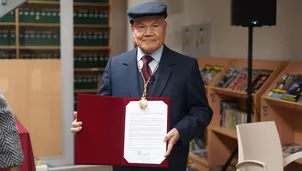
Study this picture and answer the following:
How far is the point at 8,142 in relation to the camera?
5.23 ft

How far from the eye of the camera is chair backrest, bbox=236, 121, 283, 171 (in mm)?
2561

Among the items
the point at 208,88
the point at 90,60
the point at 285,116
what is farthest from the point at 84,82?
the point at 285,116

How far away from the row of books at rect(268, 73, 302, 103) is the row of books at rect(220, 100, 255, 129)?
0.60 meters

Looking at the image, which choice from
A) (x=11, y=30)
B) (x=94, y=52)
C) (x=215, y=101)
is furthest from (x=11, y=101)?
(x=215, y=101)

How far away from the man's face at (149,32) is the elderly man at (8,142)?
2.18 feet

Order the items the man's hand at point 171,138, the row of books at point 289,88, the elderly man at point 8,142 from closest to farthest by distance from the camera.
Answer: the elderly man at point 8,142
the man's hand at point 171,138
the row of books at point 289,88

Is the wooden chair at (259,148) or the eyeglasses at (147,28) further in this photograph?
the wooden chair at (259,148)

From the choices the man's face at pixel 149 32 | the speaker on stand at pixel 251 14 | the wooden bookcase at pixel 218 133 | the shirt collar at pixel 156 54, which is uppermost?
the speaker on stand at pixel 251 14

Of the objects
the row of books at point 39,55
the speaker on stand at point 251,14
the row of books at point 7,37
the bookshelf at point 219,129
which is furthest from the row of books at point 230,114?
the row of books at point 7,37

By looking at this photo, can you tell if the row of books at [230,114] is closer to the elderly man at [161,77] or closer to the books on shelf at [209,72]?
the books on shelf at [209,72]

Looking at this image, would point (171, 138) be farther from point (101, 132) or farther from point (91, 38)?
point (91, 38)

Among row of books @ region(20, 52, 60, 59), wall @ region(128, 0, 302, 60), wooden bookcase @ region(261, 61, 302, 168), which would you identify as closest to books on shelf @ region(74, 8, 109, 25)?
wall @ region(128, 0, 302, 60)

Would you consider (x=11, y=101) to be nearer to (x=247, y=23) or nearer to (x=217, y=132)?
A: (x=217, y=132)

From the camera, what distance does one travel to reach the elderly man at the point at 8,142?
62.2 inches
